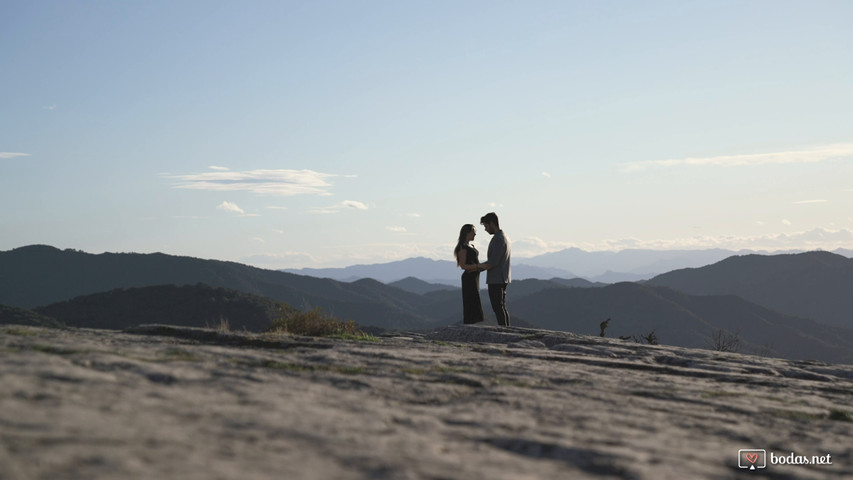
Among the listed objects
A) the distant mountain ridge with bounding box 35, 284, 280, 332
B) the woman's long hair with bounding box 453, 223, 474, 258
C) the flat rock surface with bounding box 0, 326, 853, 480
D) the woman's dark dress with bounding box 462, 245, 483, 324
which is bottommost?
the distant mountain ridge with bounding box 35, 284, 280, 332

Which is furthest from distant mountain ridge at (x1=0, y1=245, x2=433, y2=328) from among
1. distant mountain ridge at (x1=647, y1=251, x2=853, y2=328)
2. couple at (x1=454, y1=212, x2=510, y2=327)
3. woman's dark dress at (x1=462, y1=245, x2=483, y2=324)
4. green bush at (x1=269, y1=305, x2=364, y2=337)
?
green bush at (x1=269, y1=305, x2=364, y2=337)

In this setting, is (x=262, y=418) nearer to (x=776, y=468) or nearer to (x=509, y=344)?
(x=776, y=468)

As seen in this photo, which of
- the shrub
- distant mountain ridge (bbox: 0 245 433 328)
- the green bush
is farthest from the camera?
distant mountain ridge (bbox: 0 245 433 328)

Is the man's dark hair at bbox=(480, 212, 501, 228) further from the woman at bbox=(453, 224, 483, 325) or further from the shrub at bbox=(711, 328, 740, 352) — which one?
the shrub at bbox=(711, 328, 740, 352)

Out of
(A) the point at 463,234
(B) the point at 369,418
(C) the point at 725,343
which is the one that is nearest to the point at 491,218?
(A) the point at 463,234

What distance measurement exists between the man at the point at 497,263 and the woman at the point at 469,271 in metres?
0.25

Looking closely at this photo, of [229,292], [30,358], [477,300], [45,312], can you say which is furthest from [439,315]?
[30,358]

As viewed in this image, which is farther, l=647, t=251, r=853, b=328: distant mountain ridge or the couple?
l=647, t=251, r=853, b=328: distant mountain ridge

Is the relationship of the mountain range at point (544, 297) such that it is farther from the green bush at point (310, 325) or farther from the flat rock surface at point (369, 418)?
the flat rock surface at point (369, 418)

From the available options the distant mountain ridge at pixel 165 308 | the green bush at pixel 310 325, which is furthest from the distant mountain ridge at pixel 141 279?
the green bush at pixel 310 325

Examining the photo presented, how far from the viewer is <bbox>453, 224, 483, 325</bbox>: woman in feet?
41.4

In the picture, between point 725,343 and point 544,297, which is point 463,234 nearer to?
point 725,343

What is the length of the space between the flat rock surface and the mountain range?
54394mm

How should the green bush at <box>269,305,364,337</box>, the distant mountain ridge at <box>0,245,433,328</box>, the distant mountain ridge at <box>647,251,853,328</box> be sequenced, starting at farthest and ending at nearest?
1. the distant mountain ridge at <box>647,251,853,328</box>
2. the distant mountain ridge at <box>0,245,433,328</box>
3. the green bush at <box>269,305,364,337</box>
